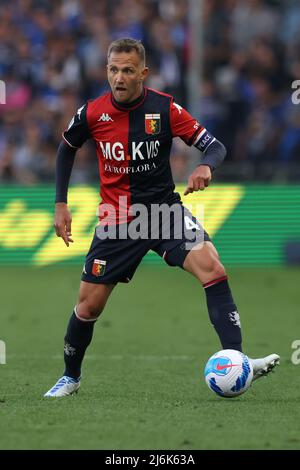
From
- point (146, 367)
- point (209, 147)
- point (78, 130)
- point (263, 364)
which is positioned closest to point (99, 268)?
point (78, 130)

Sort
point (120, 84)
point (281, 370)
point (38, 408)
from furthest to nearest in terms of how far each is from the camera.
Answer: point (281, 370), point (120, 84), point (38, 408)

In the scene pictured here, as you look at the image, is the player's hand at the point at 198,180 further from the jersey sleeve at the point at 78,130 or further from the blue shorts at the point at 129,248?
the jersey sleeve at the point at 78,130

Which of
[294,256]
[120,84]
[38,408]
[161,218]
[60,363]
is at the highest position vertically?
[120,84]

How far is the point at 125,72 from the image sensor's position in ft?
23.9

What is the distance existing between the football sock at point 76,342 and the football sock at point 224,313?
841mm

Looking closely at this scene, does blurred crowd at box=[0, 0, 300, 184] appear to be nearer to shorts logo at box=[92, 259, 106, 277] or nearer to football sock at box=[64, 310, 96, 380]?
football sock at box=[64, 310, 96, 380]

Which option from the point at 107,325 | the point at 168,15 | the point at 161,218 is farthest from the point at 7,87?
the point at 161,218

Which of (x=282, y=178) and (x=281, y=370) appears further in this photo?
(x=282, y=178)

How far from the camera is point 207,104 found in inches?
761

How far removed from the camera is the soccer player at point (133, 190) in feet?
23.9

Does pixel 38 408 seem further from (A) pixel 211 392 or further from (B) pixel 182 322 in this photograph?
(B) pixel 182 322

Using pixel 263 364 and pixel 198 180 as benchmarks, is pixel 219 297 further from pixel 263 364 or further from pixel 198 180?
pixel 198 180

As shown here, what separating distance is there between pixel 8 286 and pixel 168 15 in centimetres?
715

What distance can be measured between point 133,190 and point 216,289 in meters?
0.86
